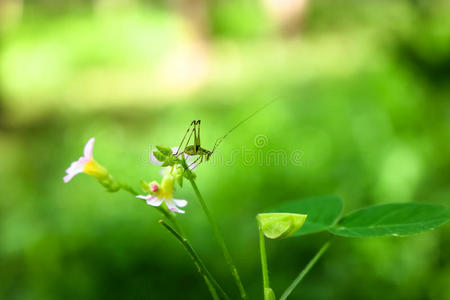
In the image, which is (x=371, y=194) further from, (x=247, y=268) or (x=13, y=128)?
(x=13, y=128)

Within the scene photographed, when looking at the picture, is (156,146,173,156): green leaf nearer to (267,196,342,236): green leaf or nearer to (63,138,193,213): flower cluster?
(63,138,193,213): flower cluster

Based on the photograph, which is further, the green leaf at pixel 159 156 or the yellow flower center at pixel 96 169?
the yellow flower center at pixel 96 169

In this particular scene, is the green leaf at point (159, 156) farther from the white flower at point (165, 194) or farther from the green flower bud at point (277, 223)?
the green flower bud at point (277, 223)

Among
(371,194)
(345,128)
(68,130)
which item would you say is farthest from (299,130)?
(68,130)

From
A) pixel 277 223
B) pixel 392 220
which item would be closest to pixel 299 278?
pixel 277 223

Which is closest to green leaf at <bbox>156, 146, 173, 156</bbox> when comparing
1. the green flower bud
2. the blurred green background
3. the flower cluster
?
the flower cluster

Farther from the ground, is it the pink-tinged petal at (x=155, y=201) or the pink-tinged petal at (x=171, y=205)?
the pink-tinged petal at (x=155, y=201)

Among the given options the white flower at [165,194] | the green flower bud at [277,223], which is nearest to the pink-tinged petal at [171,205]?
the white flower at [165,194]

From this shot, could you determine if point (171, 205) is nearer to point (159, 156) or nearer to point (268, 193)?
point (159, 156)
